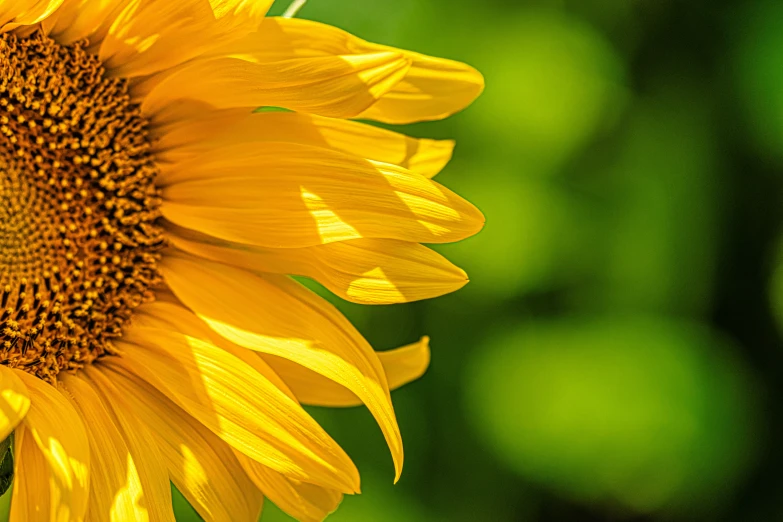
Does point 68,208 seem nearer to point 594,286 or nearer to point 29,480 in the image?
point 29,480

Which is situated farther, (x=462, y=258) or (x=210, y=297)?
(x=462, y=258)

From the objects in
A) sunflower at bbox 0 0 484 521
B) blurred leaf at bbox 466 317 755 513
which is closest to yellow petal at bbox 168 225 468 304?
sunflower at bbox 0 0 484 521

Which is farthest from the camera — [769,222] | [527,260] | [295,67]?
[769,222]

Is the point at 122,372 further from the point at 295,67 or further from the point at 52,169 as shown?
the point at 295,67

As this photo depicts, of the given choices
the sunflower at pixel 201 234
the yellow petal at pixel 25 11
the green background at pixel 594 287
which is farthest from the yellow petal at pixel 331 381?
the green background at pixel 594 287

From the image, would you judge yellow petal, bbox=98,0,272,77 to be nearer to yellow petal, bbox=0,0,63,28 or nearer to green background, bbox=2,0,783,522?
yellow petal, bbox=0,0,63,28

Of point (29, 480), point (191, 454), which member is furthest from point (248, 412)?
point (29, 480)

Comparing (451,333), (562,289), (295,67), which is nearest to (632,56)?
(562,289)

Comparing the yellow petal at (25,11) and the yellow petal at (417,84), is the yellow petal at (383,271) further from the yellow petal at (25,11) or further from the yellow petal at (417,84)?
the yellow petal at (25,11)
